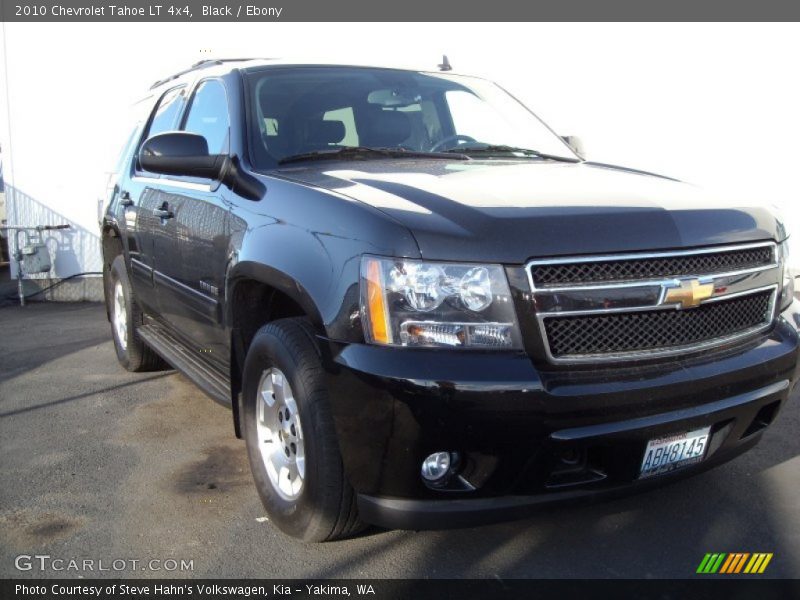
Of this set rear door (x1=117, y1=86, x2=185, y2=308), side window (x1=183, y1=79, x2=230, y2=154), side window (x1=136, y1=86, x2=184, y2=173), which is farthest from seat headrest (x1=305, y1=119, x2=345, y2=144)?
side window (x1=136, y1=86, x2=184, y2=173)

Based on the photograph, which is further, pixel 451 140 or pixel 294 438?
pixel 451 140

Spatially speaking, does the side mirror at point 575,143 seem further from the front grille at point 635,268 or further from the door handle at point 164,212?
the door handle at point 164,212

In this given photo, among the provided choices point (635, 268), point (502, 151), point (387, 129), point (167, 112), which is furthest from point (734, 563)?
point (167, 112)

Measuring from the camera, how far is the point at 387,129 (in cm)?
374

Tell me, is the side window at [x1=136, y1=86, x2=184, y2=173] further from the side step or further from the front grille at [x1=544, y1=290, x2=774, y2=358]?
the front grille at [x1=544, y1=290, x2=774, y2=358]

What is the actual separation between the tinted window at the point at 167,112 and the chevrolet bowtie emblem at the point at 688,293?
10.4 ft

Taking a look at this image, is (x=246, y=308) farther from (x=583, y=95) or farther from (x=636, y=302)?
(x=583, y=95)

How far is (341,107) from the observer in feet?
12.3

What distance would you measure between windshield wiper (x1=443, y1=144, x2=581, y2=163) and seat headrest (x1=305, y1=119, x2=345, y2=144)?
56 centimetres

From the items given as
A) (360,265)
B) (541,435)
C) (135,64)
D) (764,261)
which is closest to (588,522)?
(541,435)

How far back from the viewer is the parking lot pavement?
287 centimetres

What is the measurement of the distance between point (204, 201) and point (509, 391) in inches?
75.7

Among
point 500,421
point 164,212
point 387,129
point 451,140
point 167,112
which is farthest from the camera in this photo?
point 167,112

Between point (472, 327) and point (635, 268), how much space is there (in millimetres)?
590
